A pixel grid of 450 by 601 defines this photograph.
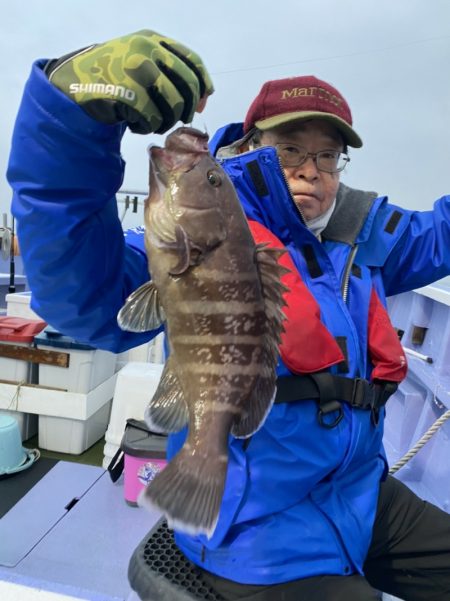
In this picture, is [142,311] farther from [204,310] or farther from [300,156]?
[300,156]

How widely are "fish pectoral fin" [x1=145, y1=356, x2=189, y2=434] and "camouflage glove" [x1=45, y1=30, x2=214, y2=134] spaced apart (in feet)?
2.49

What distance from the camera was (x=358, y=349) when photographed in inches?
84.1

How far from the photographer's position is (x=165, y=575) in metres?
1.87

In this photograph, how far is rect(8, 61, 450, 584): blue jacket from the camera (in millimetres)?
1468

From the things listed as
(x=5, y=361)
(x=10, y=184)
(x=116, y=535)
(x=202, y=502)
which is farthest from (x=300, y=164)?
(x=5, y=361)

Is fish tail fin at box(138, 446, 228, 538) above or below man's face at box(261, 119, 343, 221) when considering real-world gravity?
below

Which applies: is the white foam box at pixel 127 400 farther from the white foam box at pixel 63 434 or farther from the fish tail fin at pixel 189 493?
the fish tail fin at pixel 189 493

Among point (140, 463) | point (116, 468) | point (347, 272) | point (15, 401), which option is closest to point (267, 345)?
point (347, 272)

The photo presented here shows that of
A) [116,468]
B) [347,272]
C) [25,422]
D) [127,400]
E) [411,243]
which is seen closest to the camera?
[347,272]

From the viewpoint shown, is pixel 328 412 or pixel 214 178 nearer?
pixel 214 178

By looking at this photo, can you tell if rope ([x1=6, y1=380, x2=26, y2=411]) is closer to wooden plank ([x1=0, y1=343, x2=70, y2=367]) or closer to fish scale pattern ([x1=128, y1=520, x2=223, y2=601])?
wooden plank ([x1=0, y1=343, x2=70, y2=367])

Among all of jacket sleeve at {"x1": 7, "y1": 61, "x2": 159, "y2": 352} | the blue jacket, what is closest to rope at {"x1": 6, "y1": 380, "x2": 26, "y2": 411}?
the blue jacket

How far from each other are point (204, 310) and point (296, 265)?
87 centimetres

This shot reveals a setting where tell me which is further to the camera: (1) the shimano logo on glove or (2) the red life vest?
(2) the red life vest
